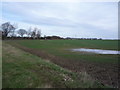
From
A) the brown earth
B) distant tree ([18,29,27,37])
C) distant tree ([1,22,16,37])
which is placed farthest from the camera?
distant tree ([18,29,27,37])

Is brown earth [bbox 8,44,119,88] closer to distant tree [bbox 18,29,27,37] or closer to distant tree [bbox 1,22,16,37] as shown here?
distant tree [bbox 1,22,16,37]

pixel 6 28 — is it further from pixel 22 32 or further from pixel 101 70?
pixel 101 70

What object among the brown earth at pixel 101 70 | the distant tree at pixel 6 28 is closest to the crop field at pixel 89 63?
the brown earth at pixel 101 70

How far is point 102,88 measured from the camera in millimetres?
6199

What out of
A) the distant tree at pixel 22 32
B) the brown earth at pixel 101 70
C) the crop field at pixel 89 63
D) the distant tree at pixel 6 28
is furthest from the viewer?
the distant tree at pixel 22 32

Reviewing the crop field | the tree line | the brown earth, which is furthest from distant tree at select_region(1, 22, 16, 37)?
the brown earth

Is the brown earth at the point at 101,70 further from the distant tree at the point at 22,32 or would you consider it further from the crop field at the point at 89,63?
the distant tree at the point at 22,32

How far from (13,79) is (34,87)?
1374 millimetres

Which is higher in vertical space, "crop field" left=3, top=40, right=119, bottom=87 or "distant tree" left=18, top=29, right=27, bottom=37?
"distant tree" left=18, top=29, right=27, bottom=37

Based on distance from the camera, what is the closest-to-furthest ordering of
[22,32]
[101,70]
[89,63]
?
[101,70] → [89,63] → [22,32]

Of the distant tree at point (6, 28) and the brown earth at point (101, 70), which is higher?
the distant tree at point (6, 28)

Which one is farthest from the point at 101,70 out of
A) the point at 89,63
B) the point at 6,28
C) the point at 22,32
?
the point at 22,32

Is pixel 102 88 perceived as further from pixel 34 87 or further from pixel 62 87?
pixel 34 87

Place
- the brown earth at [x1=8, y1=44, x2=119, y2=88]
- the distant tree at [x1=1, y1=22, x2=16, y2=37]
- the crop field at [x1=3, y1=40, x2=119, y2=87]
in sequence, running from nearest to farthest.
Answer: the brown earth at [x1=8, y1=44, x2=119, y2=88]
the crop field at [x1=3, y1=40, x2=119, y2=87]
the distant tree at [x1=1, y1=22, x2=16, y2=37]
